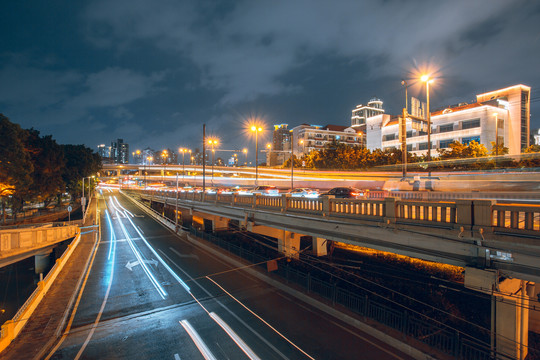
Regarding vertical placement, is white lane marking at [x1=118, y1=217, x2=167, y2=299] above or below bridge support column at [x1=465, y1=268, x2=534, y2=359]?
below

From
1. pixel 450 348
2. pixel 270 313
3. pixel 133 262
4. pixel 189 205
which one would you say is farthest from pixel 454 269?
pixel 189 205

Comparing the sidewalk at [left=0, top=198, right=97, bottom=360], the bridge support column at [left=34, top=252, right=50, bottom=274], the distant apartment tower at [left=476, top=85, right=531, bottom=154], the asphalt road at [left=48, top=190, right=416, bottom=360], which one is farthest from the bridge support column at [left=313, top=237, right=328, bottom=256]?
the distant apartment tower at [left=476, top=85, right=531, bottom=154]

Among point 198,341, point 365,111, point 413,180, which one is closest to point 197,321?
point 198,341

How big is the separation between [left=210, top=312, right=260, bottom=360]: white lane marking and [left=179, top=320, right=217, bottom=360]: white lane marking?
3.52 ft

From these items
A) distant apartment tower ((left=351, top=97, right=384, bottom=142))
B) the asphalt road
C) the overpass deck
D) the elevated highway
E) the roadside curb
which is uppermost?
distant apartment tower ((left=351, top=97, right=384, bottom=142))

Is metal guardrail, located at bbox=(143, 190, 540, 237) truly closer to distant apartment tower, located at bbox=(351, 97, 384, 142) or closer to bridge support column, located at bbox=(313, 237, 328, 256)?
bridge support column, located at bbox=(313, 237, 328, 256)

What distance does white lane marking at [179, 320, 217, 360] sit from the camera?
31.1ft

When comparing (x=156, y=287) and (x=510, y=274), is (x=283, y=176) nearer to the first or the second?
(x=156, y=287)

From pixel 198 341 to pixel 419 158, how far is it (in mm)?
51103

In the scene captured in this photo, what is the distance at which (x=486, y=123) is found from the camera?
158 feet

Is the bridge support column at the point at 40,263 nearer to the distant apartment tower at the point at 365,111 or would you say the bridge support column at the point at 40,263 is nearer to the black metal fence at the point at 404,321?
the black metal fence at the point at 404,321

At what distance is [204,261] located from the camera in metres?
20.8

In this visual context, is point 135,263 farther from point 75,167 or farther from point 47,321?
point 75,167

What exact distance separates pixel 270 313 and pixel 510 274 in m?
8.98
